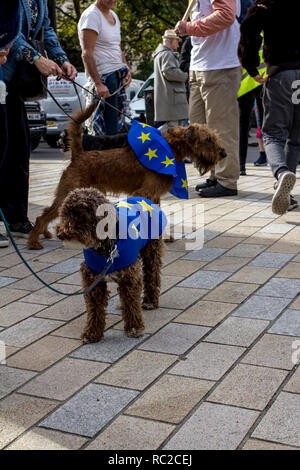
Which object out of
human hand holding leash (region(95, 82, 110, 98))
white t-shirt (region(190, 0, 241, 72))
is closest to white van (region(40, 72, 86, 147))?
white t-shirt (region(190, 0, 241, 72))

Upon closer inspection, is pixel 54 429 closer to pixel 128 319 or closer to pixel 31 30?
pixel 128 319

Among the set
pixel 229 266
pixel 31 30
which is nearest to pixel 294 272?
pixel 229 266

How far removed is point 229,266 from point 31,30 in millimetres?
2832

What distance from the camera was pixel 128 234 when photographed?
327 centimetres

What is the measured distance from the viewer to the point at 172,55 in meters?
11.1

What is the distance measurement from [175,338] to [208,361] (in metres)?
0.36

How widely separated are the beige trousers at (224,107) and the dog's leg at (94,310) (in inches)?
165

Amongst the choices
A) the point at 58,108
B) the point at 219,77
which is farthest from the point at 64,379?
the point at 58,108

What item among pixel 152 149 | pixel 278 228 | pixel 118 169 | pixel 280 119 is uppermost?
pixel 280 119

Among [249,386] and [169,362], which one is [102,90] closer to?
[169,362]

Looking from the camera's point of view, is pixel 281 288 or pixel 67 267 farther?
pixel 67 267

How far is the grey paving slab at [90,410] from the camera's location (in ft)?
7.94

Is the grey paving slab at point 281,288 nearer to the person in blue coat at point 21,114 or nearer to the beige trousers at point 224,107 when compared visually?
the person in blue coat at point 21,114

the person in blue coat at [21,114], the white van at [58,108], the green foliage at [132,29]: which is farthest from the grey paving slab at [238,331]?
the green foliage at [132,29]
